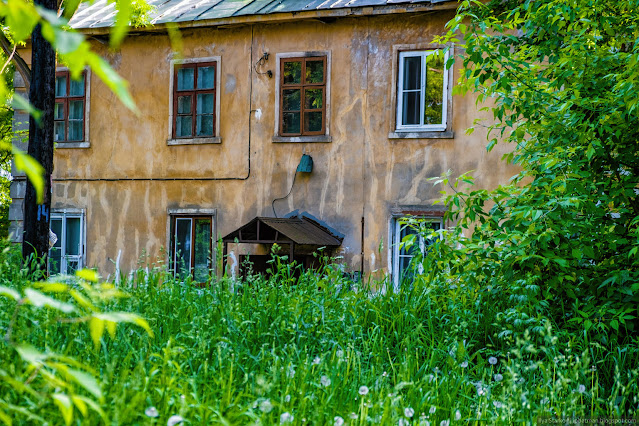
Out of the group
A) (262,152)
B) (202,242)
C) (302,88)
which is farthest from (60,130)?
(302,88)

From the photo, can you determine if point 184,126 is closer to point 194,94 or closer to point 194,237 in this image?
point 194,94

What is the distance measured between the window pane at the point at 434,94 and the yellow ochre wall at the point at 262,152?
0.31 metres

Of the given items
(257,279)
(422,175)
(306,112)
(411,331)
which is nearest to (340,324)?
(411,331)

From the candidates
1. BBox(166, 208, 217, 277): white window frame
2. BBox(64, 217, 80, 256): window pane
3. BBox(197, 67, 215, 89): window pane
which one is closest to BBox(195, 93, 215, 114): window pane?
BBox(197, 67, 215, 89): window pane

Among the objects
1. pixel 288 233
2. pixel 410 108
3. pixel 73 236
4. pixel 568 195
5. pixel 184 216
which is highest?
pixel 410 108

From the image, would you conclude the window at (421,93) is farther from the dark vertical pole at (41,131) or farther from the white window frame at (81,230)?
the white window frame at (81,230)

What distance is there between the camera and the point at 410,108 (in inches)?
513

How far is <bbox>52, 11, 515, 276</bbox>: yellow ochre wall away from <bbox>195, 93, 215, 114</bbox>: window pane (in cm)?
29

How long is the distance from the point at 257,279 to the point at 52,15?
4794 mm

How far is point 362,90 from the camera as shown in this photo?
13.2 metres

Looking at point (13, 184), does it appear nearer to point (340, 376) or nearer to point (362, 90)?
point (362, 90)

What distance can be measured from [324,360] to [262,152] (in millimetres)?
9702

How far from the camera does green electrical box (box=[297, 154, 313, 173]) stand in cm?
1330

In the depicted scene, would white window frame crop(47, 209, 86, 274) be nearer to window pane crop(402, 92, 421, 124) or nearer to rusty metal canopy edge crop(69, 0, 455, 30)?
rusty metal canopy edge crop(69, 0, 455, 30)
